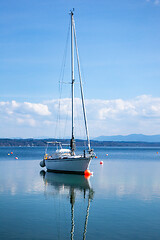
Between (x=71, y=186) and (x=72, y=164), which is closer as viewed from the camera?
(x=71, y=186)

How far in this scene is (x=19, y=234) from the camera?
16.6m

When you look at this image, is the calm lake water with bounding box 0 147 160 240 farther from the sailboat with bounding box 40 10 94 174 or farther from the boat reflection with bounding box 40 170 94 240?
the sailboat with bounding box 40 10 94 174

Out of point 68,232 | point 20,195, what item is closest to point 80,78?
point 20,195

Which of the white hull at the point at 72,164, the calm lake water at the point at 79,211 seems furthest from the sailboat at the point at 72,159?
the calm lake water at the point at 79,211

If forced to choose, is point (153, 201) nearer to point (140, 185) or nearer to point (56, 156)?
point (140, 185)

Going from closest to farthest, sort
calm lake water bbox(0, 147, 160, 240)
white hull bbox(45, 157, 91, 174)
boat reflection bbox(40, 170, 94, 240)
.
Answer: calm lake water bbox(0, 147, 160, 240) < boat reflection bbox(40, 170, 94, 240) < white hull bbox(45, 157, 91, 174)

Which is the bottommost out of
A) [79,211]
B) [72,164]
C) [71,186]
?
[79,211]

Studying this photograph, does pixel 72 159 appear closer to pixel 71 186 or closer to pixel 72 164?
pixel 72 164

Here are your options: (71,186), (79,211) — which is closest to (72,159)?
(71,186)

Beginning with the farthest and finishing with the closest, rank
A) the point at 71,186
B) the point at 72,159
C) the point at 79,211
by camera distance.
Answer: the point at 72,159 → the point at 71,186 → the point at 79,211

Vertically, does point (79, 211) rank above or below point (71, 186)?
below

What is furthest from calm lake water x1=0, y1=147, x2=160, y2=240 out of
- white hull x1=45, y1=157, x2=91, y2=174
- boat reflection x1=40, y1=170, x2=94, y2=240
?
white hull x1=45, y1=157, x2=91, y2=174

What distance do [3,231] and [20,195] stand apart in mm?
10875

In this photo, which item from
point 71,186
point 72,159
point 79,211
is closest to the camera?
point 79,211
